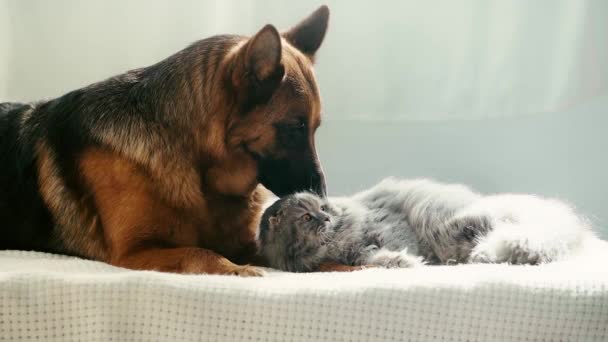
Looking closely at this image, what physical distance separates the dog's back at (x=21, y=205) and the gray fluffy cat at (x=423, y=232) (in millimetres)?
589

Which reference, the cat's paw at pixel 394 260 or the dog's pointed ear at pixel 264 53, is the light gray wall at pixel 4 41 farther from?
the cat's paw at pixel 394 260

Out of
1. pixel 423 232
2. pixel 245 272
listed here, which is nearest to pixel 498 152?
pixel 423 232

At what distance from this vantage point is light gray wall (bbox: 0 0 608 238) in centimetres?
239

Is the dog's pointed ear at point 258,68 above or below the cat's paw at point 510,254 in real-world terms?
above

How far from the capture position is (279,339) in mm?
→ 1227

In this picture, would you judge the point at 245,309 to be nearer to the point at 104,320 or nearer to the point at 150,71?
the point at 104,320

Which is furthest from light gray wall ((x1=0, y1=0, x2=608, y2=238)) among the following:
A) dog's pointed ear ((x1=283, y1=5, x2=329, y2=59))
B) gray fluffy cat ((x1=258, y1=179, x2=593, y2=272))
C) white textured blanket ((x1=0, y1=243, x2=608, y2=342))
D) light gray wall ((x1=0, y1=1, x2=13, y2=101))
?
white textured blanket ((x1=0, y1=243, x2=608, y2=342))

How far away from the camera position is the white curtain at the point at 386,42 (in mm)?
2385

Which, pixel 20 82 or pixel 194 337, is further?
pixel 20 82

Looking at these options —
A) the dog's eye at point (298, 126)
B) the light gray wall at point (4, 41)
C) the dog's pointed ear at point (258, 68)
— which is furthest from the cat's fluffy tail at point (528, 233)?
the light gray wall at point (4, 41)

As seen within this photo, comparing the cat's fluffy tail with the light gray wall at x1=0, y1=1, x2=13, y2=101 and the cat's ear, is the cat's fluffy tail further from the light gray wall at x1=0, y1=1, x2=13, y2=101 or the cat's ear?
the light gray wall at x1=0, y1=1, x2=13, y2=101

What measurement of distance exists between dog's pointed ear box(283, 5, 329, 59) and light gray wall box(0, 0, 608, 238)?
494mm

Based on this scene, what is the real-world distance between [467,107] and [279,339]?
146cm

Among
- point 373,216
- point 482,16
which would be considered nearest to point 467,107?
point 482,16
